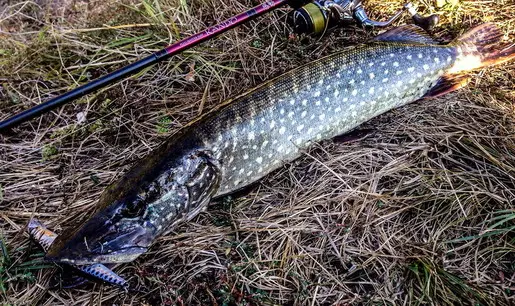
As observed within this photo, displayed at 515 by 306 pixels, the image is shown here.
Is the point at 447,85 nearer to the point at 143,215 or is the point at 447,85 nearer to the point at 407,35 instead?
the point at 407,35

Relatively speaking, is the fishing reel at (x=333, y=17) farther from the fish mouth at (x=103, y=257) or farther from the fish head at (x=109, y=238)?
the fish mouth at (x=103, y=257)

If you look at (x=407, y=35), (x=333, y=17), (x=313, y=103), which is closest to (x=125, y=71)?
(x=313, y=103)

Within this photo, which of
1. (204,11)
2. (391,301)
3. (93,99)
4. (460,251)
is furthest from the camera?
(204,11)

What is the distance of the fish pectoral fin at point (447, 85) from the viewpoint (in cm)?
331

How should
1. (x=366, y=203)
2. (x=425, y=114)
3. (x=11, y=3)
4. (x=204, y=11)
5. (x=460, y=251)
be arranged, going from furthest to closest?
(x=11, y=3), (x=204, y=11), (x=425, y=114), (x=366, y=203), (x=460, y=251)

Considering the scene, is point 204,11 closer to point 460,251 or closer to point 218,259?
point 218,259

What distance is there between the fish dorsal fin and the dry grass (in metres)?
0.43

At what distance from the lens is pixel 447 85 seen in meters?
3.33

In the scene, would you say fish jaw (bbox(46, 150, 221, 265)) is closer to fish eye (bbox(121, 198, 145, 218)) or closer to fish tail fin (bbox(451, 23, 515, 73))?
fish eye (bbox(121, 198, 145, 218))

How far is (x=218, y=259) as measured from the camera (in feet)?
8.36

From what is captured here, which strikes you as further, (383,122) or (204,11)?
(204,11)

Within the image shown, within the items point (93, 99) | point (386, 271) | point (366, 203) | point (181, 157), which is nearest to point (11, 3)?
point (93, 99)

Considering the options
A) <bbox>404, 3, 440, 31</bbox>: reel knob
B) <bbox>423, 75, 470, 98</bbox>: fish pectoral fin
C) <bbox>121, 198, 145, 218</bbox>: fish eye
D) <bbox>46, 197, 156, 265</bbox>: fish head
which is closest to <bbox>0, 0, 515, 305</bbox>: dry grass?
<bbox>423, 75, 470, 98</bbox>: fish pectoral fin

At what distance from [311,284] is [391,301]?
0.42 m
